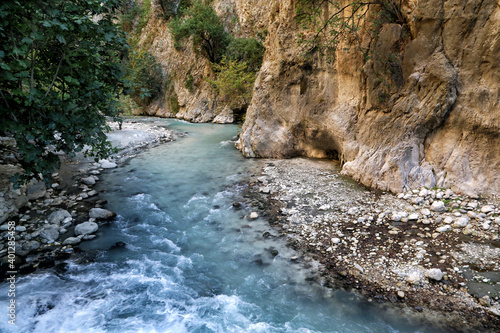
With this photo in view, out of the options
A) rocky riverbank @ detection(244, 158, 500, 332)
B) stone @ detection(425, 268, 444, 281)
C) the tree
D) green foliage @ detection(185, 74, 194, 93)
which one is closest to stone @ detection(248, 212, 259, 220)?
rocky riverbank @ detection(244, 158, 500, 332)

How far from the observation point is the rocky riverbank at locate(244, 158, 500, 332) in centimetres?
404

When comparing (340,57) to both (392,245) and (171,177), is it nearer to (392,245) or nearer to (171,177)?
(392,245)

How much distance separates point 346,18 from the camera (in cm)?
906

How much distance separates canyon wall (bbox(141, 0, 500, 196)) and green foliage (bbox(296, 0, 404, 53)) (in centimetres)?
26

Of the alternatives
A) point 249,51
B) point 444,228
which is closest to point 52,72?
point 444,228

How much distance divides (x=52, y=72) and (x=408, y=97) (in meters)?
9.35

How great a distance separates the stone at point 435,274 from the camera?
436cm

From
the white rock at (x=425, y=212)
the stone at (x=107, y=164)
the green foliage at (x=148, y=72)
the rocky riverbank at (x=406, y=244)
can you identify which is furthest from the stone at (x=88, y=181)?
the green foliage at (x=148, y=72)

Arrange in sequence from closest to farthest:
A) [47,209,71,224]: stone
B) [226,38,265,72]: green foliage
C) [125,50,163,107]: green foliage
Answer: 1. [47,209,71,224]: stone
2. [226,38,265,72]: green foliage
3. [125,50,163,107]: green foliage

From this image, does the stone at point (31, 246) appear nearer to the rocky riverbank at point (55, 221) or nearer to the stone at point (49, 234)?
the rocky riverbank at point (55, 221)

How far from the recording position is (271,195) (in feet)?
27.7

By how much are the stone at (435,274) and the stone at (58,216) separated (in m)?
8.42

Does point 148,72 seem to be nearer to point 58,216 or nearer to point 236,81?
point 236,81

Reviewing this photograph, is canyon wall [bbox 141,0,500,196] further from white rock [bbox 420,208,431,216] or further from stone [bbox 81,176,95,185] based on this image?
stone [bbox 81,176,95,185]
